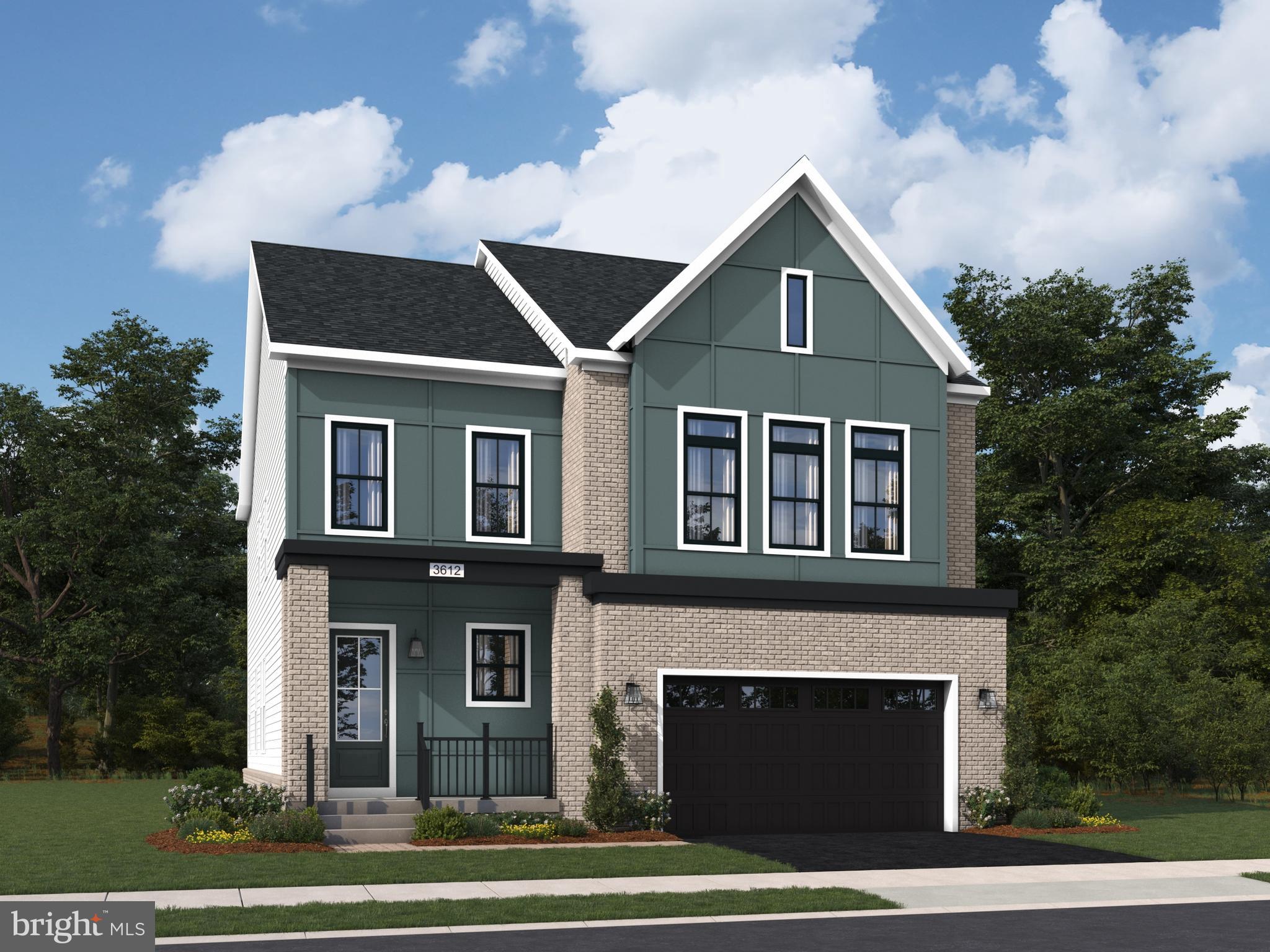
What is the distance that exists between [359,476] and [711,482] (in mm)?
5846

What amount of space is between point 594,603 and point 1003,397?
28.3 meters

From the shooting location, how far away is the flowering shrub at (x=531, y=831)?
19984 millimetres

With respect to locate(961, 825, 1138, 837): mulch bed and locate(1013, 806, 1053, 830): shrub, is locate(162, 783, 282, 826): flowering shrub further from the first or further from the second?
locate(1013, 806, 1053, 830): shrub

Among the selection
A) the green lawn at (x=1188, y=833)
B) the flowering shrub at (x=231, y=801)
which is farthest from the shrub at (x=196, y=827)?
the green lawn at (x=1188, y=833)

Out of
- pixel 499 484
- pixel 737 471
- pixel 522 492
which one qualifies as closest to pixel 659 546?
pixel 737 471

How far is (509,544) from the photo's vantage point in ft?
75.9

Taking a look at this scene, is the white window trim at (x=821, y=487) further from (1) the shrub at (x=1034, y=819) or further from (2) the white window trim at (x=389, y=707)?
(2) the white window trim at (x=389, y=707)

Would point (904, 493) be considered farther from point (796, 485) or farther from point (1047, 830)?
point (1047, 830)

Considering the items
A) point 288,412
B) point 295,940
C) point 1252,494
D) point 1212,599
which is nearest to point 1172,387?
point 1252,494

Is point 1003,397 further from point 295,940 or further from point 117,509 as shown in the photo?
point 295,940

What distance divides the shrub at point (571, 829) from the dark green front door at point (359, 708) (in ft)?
11.7

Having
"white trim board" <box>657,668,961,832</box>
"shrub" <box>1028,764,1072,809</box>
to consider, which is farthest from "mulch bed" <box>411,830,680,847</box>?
"shrub" <box>1028,764,1072,809</box>

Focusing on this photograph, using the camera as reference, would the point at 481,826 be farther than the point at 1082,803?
No

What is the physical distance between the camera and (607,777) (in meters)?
20.6
